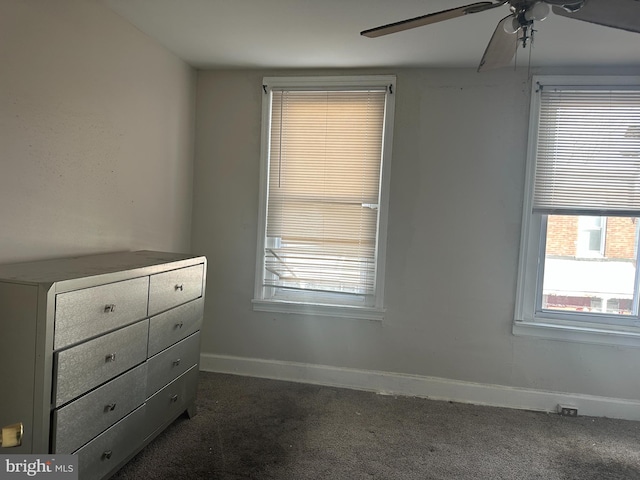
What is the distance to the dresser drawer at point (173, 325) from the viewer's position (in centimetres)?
211

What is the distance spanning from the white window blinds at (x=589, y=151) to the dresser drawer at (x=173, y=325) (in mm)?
2288

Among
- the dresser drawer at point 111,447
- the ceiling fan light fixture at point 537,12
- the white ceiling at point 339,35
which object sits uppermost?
the white ceiling at point 339,35

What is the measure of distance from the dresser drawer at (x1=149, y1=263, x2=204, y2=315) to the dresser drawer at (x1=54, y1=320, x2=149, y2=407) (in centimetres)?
13

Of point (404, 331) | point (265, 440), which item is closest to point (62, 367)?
point (265, 440)

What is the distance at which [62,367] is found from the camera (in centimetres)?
154

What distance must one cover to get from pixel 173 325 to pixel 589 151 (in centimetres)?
273

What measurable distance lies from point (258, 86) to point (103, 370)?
7.19ft

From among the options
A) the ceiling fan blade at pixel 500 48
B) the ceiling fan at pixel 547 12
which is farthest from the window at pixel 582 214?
the ceiling fan at pixel 547 12

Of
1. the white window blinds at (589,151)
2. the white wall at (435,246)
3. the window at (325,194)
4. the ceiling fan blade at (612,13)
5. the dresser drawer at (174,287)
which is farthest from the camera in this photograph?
the window at (325,194)

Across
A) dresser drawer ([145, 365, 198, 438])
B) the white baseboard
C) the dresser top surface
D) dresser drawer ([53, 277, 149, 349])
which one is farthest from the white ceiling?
the white baseboard

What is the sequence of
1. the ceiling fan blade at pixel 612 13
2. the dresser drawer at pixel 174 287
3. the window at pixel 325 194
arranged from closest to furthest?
the ceiling fan blade at pixel 612 13, the dresser drawer at pixel 174 287, the window at pixel 325 194

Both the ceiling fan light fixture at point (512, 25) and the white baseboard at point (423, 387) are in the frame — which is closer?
the ceiling fan light fixture at point (512, 25)

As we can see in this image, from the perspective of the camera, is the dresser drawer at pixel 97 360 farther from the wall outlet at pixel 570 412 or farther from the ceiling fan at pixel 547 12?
the wall outlet at pixel 570 412

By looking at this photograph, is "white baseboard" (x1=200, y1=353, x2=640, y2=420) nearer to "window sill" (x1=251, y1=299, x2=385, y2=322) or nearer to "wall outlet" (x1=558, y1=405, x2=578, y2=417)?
"wall outlet" (x1=558, y1=405, x2=578, y2=417)
